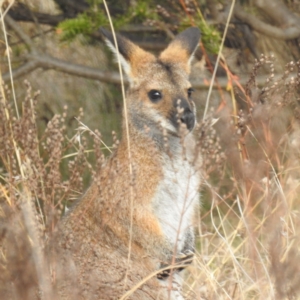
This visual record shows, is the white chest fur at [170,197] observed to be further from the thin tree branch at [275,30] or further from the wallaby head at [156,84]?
the thin tree branch at [275,30]

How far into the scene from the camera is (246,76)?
5949mm

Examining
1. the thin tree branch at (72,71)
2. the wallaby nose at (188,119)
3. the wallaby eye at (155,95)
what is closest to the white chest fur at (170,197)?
the wallaby nose at (188,119)

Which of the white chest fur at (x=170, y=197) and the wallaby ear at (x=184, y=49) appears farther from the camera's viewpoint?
the wallaby ear at (x=184, y=49)

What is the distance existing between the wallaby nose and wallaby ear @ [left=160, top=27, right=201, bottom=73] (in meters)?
0.58

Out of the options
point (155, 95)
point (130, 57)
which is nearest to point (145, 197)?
point (155, 95)

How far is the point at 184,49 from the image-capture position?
14.8ft

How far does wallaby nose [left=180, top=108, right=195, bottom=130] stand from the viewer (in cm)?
390

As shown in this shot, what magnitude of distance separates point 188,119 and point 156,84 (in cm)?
37

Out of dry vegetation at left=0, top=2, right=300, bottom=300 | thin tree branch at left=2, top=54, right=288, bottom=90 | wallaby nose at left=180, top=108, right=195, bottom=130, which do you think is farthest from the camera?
thin tree branch at left=2, top=54, right=288, bottom=90

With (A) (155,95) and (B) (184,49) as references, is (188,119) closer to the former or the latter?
(A) (155,95)

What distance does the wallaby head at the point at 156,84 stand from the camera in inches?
160

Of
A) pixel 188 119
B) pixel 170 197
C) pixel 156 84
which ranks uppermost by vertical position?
pixel 156 84

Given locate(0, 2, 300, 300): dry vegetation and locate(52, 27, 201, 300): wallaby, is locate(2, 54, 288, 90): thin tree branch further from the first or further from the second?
locate(0, 2, 300, 300): dry vegetation

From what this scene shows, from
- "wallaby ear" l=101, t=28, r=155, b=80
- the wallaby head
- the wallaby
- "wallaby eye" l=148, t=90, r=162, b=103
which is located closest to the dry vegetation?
the wallaby
